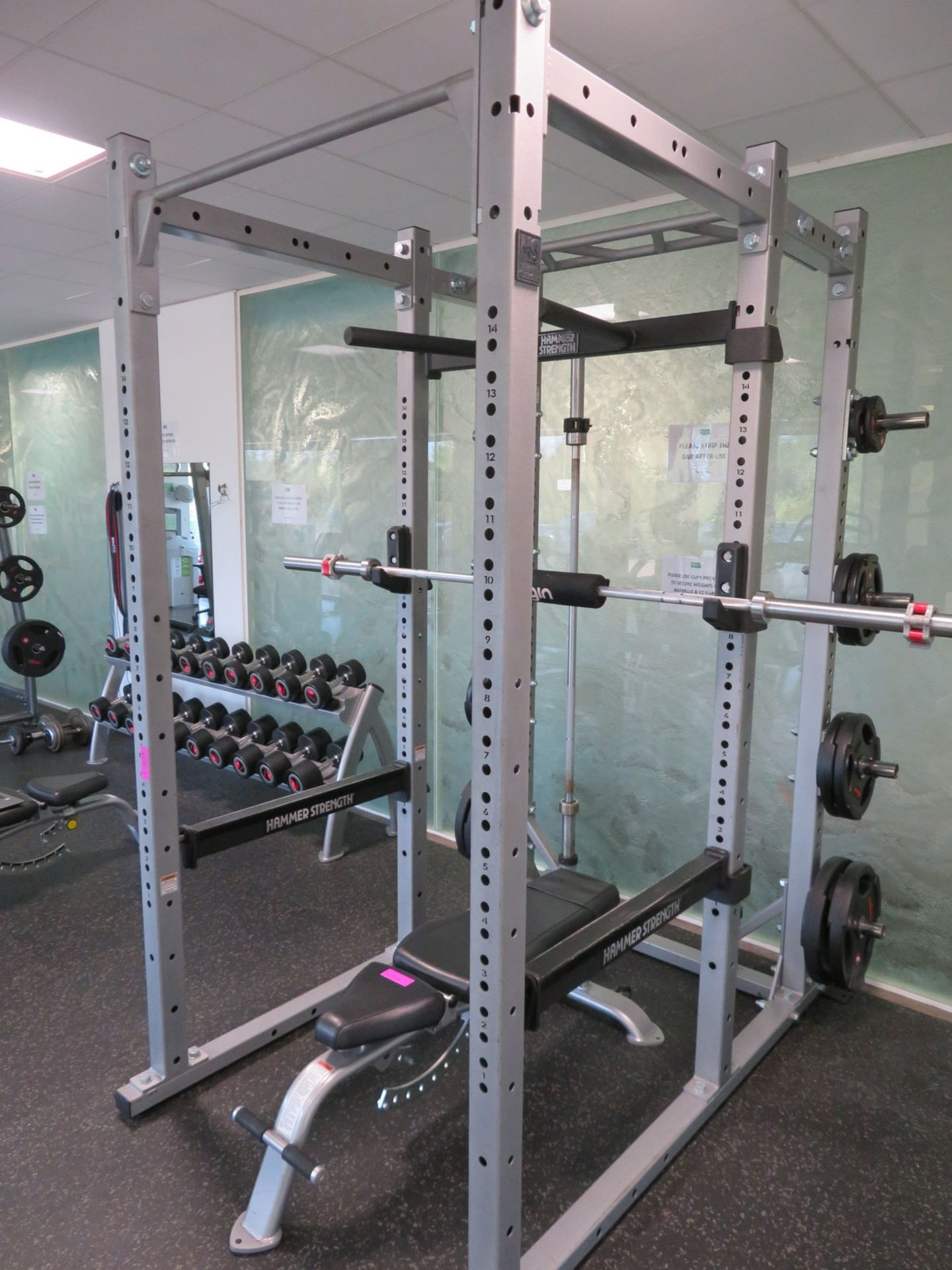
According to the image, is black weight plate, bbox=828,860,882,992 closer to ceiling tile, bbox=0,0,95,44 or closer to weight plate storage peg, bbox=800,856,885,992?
weight plate storage peg, bbox=800,856,885,992

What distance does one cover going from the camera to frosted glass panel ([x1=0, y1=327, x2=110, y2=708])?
503 centimetres

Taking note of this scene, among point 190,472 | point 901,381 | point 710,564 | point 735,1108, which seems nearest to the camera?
point 735,1108

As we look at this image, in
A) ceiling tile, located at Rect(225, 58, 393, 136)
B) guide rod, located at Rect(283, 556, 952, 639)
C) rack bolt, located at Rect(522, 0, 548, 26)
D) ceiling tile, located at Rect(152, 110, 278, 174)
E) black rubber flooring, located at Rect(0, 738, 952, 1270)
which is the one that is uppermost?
ceiling tile, located at Rect(152, 110, 278, 174)

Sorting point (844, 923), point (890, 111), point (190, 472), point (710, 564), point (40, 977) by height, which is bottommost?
point (40, 977)

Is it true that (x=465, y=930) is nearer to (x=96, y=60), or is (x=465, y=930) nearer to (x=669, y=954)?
(x=669, y=954)

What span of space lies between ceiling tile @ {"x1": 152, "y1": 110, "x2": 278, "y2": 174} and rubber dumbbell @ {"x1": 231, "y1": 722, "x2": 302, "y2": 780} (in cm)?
208

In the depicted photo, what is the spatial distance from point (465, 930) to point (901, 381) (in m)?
1.75

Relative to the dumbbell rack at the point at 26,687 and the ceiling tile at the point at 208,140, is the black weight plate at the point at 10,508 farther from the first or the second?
the ceiling tile at the point at 208,140

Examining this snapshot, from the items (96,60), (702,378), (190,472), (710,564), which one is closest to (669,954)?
(710,564)

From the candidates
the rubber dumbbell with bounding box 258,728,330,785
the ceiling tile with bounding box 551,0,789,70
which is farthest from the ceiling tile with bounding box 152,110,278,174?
the rubber dumbbell with bounding box 258,728,330,785

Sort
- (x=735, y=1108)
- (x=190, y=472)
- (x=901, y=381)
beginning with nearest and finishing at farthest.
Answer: (x=735, y=1108) < (x=901, y=381) < (x=190, y=472)

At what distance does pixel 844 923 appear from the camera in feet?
6.54

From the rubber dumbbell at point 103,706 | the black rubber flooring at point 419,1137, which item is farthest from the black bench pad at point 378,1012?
the rubber dumbbell at point 103,706

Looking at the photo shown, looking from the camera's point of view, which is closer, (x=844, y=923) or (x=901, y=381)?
(x=844, y=923)
